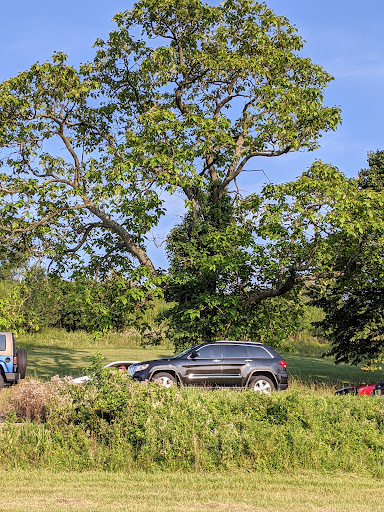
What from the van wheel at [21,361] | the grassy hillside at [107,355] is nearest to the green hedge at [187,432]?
the van wheel at [21,361]

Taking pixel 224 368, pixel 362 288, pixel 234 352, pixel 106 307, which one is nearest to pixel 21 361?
pixel 106 307

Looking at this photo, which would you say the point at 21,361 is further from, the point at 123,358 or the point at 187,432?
the point at 123,358

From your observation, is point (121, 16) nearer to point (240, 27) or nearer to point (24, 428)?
point (240, 27)

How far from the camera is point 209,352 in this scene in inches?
685

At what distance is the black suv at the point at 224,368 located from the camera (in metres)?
17.0

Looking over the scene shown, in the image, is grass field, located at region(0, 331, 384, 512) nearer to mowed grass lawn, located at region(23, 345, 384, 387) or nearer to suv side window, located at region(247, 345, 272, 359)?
suv side window, located at region(247, 345, 272, 359)

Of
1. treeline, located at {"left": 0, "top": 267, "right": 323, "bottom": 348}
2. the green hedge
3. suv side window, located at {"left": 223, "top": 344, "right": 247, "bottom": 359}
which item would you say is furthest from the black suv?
the green hedge

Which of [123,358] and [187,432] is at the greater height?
[123,358]

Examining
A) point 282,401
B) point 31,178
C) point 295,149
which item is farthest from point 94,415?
point 295,149

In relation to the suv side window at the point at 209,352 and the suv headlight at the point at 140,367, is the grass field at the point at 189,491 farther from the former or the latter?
the suv side window at the point at 209,352

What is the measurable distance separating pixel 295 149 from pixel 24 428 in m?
16.9

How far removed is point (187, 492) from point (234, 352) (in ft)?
30.5

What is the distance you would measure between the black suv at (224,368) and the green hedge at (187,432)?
603 cm

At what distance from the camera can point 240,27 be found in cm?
2409
